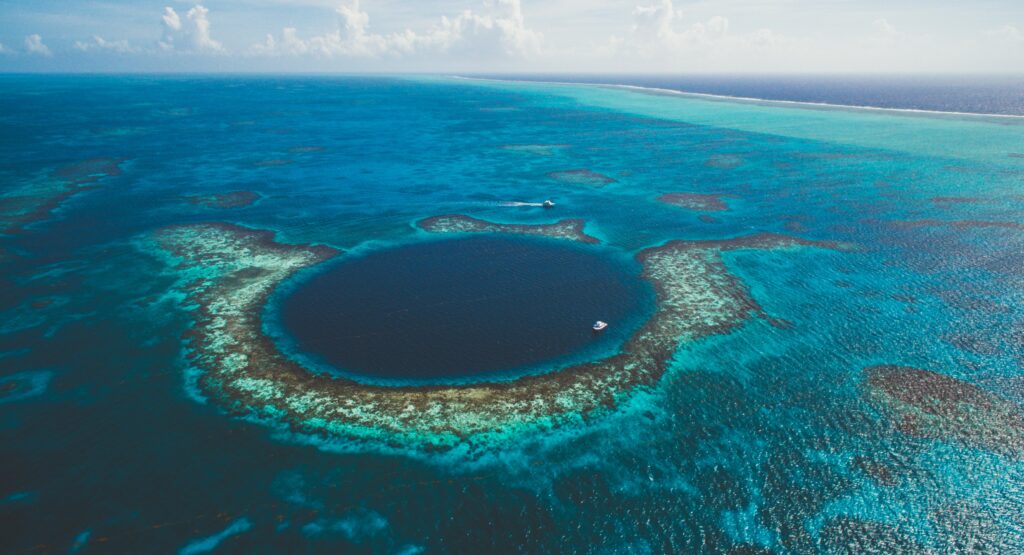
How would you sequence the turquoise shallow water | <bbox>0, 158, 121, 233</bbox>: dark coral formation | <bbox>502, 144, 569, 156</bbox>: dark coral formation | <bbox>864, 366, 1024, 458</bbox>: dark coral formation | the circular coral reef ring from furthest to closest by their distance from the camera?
<bbox>502, 144, 569, 156</bbox>: dark coral formation → <bbox>0, 158, 121, 233</bbox>: dark coral formation → the circular coral reef ring → <bbox>864, 366, 1024, 458</bbox>: dark coral formation → the turquoise shallow water

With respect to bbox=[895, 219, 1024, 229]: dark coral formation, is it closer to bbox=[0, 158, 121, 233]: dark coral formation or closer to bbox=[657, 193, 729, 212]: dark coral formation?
bbox=[657, 193, 729, 212]: dark coral formation

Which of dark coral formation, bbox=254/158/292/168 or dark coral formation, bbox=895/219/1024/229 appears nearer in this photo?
dark coral formation, bbox=895/219/1024/229

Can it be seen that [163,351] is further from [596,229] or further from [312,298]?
[596,229]

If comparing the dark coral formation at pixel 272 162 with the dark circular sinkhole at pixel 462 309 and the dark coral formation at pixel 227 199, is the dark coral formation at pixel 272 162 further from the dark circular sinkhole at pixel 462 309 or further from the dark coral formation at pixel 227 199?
the dark circular sinkhole at pixel 462 309

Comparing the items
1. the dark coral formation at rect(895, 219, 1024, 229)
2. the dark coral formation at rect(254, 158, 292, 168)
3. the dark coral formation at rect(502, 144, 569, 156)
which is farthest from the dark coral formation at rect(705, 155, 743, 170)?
the dark coral formation at rect(254, 158, 292, 168)

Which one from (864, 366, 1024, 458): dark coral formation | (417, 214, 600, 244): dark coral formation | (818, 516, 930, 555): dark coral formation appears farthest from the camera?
(417, 214, 600, 244): dark coral formation

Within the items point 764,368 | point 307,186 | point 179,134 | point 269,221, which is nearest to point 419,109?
point 179,134

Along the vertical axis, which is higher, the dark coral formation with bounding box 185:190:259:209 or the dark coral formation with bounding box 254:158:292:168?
the dark coral formation with bounding box 254:158:292:168
